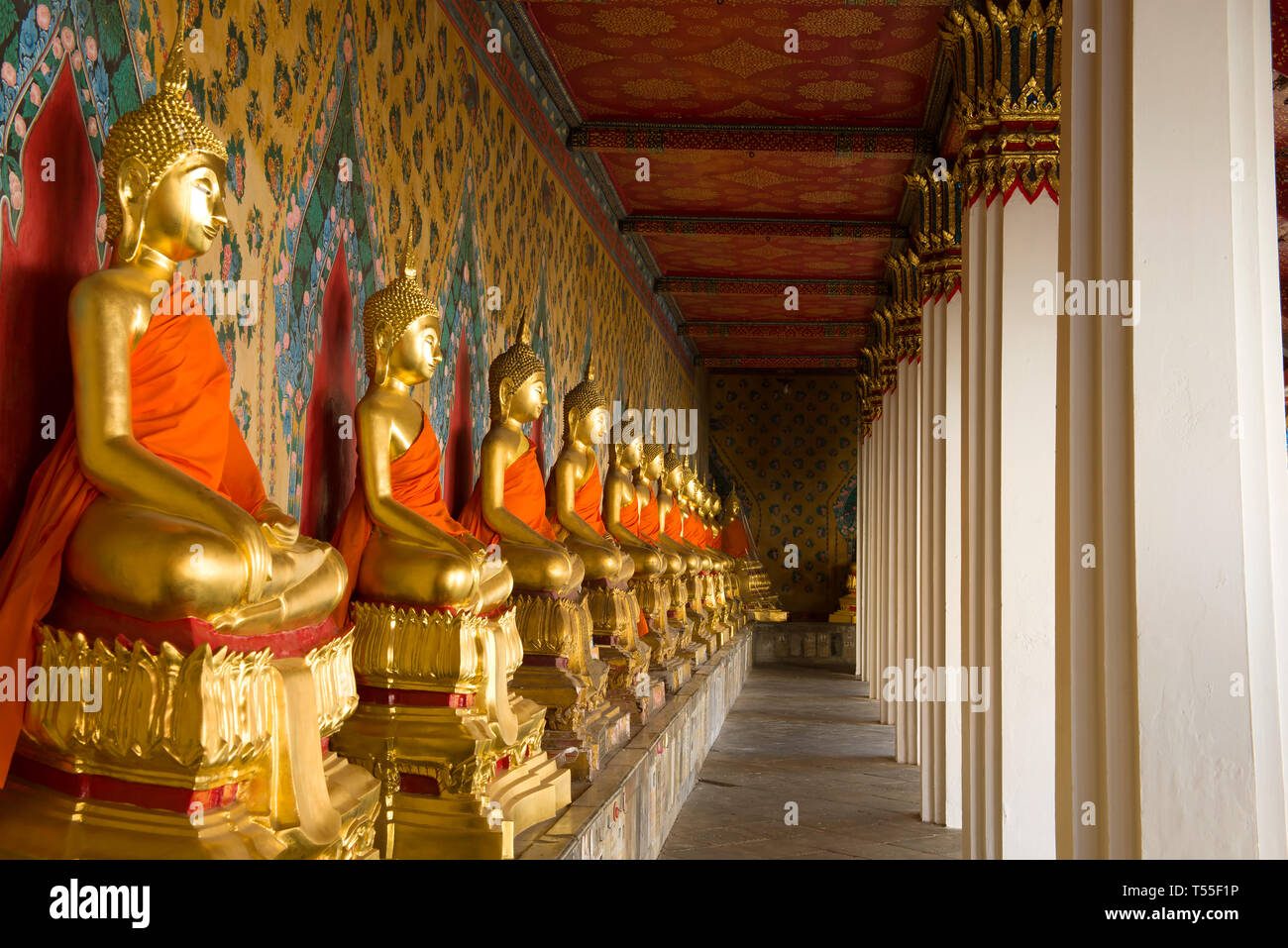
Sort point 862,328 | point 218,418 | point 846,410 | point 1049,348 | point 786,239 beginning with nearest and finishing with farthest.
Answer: point 218,418 → point 1049,348 → point 786,239 → point 862,328 → point 846,410

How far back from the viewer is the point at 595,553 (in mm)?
6266

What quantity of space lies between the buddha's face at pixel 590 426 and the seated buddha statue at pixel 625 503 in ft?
4.18

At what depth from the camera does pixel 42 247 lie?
9.47 feet

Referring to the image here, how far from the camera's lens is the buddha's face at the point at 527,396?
5.24m

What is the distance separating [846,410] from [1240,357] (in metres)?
19.9

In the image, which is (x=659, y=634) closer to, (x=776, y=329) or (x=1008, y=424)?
(x=1008, y=424)

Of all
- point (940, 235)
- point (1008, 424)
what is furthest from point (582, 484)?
point (940, 235)

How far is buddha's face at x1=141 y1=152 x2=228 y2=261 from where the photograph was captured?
2594 mm

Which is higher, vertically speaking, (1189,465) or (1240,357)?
(1240,357)

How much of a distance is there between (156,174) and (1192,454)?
2603 mm

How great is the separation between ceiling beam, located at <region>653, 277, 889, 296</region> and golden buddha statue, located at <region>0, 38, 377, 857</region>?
494 inches

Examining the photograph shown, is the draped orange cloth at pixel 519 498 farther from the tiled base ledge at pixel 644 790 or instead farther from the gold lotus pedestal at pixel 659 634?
the gold lotus pedestal at pixel 659 634
